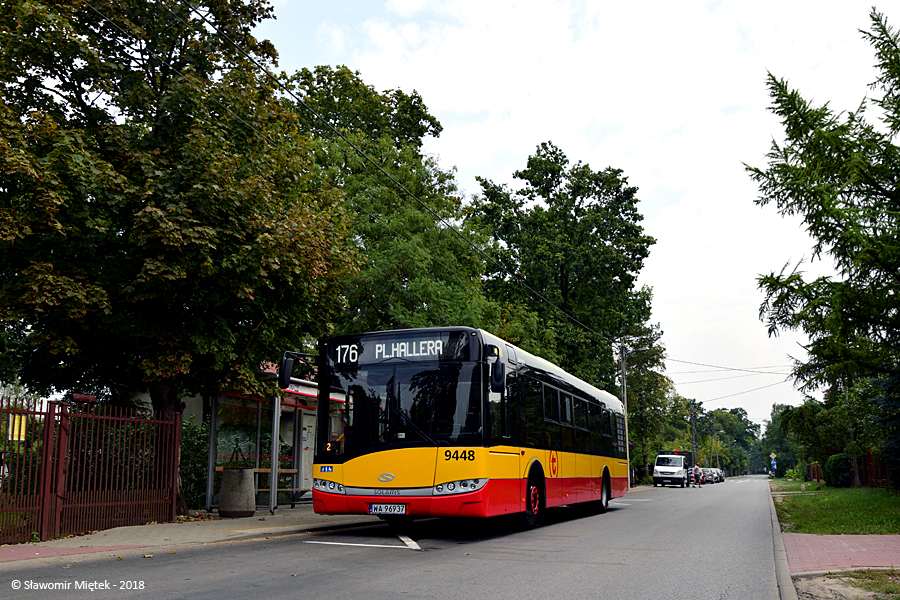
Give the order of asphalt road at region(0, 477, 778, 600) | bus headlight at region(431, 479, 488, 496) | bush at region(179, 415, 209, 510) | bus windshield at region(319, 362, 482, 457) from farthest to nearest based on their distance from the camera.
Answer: bush at region(179, 415, 209, 510) → bus windshield at region(319, 362, 482, 457) → bus headlight at region(431, 479, 488, 496) → asphalt road at region(0, 477, 778, 600)

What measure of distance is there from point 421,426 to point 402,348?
129cm

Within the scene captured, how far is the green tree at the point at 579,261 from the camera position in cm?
3600

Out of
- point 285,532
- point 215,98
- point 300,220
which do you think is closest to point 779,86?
point 300,220

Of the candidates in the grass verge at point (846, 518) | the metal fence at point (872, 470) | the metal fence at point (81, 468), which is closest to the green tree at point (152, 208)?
the metal fence at point (81, 468)

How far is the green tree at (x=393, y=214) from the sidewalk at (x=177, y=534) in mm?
4768

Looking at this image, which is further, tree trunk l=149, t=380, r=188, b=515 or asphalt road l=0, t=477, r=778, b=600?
tree trunk l=149, t=380, r=188, b=515

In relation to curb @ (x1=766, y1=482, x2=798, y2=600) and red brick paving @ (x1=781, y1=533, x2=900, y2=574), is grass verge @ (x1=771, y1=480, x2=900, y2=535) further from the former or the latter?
curb @ (x1=766, y1=482, x2=798, y2=600)

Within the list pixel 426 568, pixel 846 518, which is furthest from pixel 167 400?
pixel 846 518

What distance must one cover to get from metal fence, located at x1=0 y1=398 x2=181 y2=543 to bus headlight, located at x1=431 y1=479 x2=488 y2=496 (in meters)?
5.38

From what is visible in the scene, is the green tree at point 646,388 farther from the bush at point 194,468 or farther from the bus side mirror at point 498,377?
the bus side mirror at point 498,377

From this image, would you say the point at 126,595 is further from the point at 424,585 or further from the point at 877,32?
the point at 877,32

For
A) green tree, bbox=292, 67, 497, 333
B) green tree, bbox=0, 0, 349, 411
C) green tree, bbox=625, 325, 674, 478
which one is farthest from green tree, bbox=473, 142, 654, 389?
green tree, bbox=0, 0, 349, 411

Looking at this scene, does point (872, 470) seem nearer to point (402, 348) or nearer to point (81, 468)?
point (402, 348)

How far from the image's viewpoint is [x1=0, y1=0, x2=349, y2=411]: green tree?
471 inches
